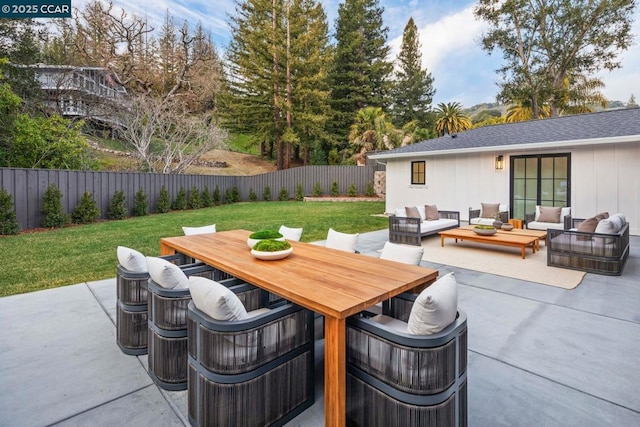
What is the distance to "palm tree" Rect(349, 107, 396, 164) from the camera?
56.8ft

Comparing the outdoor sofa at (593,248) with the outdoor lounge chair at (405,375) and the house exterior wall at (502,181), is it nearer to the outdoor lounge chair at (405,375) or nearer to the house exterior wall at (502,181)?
the house exterior wall at (502,181)

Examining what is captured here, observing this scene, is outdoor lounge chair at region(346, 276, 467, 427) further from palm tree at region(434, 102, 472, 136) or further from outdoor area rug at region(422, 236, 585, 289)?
palm tree at region(434, 102, 472, 136)

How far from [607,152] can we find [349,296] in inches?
362

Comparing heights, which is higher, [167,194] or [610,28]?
[610,28]

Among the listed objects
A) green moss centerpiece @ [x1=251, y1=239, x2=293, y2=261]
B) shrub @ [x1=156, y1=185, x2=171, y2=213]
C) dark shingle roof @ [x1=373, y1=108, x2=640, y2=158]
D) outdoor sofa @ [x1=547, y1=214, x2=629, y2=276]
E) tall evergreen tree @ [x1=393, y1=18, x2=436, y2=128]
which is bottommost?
outdoor sofa @ [x1=547, y1=214, x2=629, y2=276]

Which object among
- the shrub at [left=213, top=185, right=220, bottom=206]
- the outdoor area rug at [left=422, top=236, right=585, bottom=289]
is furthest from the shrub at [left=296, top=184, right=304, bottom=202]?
the outdoor area rug at [left=422, top=236, right=585, bottom=289]

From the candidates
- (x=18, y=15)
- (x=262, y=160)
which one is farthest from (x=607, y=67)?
(x=18, y=15)

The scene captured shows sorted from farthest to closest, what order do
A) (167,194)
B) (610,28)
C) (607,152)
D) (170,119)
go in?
(610,28) → (170,119) → (167,194) → (607,152)

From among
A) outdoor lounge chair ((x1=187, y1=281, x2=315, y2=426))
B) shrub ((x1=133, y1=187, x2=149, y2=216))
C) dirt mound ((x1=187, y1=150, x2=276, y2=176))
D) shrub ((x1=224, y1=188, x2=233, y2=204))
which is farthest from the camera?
dirt mound ((x1=187, y1=150, x2=276, y2=176))

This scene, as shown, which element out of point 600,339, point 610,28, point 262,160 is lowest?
point 600,339

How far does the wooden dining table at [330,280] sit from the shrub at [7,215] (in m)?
7.21

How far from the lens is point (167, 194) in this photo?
12.2 m

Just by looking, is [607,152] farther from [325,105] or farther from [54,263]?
[325,105]

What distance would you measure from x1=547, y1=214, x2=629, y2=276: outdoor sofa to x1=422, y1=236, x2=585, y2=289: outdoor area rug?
17 centimetres
